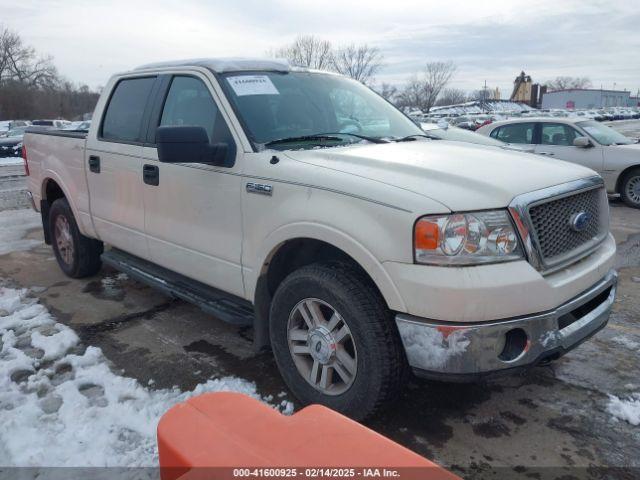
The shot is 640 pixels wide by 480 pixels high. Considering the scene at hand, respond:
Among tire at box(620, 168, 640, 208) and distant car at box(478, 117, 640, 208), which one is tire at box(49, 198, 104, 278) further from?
tire at box(620, 168, 640, 208)

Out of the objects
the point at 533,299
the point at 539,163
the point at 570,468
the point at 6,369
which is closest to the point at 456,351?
the point at 533,299

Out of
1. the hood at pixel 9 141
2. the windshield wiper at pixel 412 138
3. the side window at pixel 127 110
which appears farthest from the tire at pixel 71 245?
the hood at pixel 9 141

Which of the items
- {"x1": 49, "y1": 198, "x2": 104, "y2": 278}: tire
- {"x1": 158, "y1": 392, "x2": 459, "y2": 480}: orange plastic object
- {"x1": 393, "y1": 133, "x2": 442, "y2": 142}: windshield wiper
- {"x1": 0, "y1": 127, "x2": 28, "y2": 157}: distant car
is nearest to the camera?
{"x1": 158, "y1": 392, "x2": 459, "y2": 480}: orange plastic object

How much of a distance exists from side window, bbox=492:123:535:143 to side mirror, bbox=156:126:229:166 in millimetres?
8758

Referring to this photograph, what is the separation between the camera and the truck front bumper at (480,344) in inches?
94.0

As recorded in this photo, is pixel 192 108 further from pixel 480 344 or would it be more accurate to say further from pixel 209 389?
pixel 480 344

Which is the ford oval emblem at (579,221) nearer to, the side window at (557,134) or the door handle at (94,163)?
the door handle at (94,163)

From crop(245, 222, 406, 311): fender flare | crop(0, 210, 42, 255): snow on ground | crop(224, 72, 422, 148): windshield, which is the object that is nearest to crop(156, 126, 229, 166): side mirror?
crop(224, 72, 422, 148): windshield

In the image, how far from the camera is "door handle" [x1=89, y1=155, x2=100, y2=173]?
15.0 feet

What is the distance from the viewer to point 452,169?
2.74 m

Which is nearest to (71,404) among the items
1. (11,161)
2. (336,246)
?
(336,246)

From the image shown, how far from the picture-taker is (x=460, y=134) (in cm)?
603

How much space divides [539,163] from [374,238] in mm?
1231

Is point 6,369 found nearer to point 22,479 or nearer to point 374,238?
point 22,479
